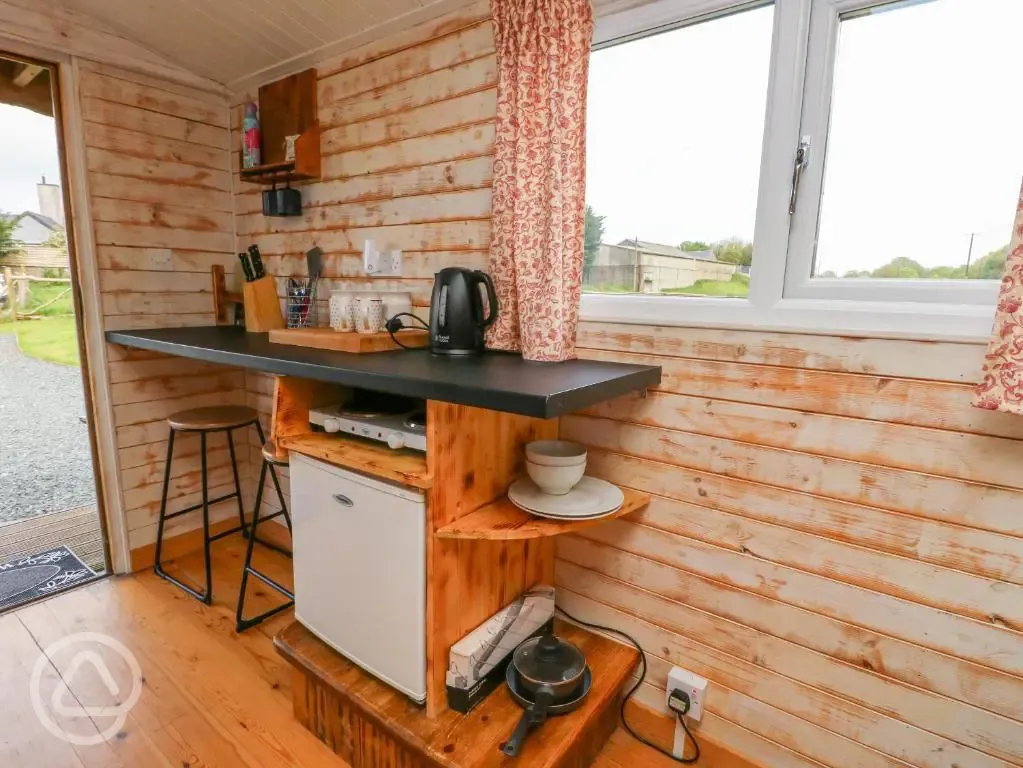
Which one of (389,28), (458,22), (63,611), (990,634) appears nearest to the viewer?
(990,634)

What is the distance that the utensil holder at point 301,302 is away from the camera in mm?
2211

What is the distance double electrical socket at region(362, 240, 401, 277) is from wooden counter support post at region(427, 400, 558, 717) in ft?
2.75

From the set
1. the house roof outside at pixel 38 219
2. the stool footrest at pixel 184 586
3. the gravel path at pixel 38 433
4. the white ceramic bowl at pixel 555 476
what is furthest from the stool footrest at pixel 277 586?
the house roof outside at pixel 38 219

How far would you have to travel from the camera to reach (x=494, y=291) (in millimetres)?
1580

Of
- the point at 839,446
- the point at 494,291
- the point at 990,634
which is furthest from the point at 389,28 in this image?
the point at 990,634

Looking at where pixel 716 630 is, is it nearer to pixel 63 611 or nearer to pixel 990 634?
pixel 990 634

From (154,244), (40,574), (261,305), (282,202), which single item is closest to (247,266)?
(261,305)

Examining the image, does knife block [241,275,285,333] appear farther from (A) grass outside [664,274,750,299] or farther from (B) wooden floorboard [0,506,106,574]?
(A) grass outside [664,274,750,299]

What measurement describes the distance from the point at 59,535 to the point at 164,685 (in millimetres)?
1272

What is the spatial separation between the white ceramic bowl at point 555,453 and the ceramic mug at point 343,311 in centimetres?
74

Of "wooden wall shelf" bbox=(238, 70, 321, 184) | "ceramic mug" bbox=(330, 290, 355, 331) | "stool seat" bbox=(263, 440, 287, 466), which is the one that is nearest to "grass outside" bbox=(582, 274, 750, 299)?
"ceramic mug" bbox=(330, 290, 355, 331)

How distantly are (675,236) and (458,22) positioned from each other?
97 cm

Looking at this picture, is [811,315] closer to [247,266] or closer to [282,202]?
[282,202]

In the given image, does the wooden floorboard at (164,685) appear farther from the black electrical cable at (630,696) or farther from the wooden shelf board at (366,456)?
the wooden shelf board at (366,456)
